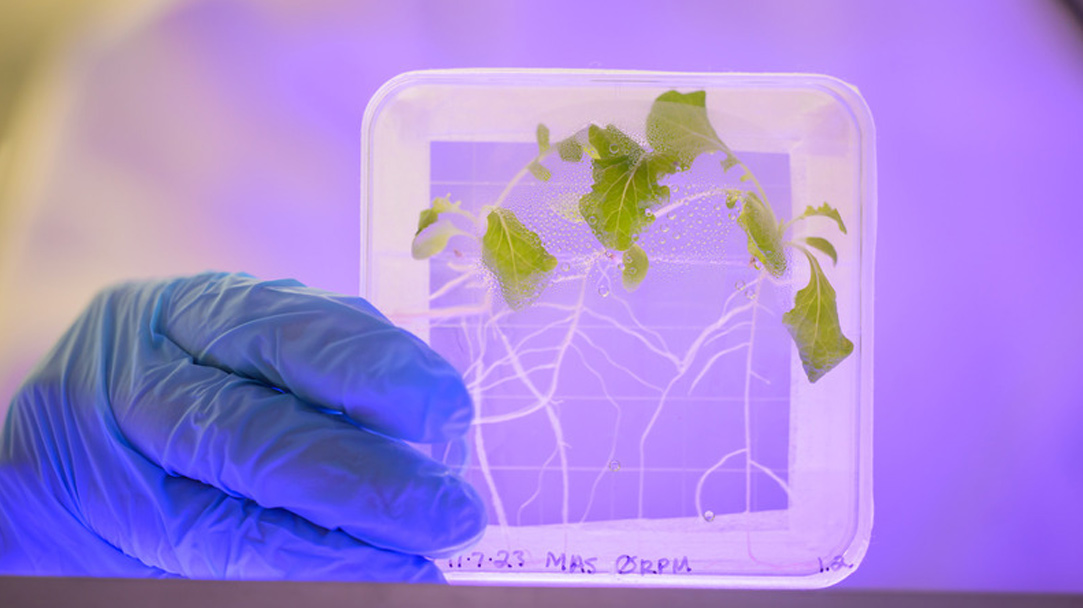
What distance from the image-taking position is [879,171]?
0.78 m

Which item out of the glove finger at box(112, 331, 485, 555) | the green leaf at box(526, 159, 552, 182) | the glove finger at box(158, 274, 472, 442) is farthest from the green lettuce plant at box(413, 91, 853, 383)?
the glove finger at box(112, 331, 485, 555)

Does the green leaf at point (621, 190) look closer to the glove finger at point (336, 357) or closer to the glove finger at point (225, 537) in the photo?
the glove finger at point (336, 357)

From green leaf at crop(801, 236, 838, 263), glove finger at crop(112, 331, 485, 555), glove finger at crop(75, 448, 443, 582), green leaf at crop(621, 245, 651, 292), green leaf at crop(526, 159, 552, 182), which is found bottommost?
glove finger at crop(75, 448, 443, 582)

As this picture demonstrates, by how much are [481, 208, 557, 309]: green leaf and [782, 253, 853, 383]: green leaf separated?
27 cm

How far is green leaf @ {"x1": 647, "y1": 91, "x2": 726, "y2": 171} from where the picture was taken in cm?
76

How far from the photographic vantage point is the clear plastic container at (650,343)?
2.44 feet

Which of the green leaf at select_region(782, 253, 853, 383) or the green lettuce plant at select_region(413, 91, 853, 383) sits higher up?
the green lettuce plant at select_region(413, 91, 853, 383)

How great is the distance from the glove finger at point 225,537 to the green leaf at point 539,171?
431 millimetres

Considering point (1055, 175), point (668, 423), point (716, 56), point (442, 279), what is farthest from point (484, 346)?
point (1055, 175)

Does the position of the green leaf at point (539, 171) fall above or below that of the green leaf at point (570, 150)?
below

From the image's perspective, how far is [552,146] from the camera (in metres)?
0.77

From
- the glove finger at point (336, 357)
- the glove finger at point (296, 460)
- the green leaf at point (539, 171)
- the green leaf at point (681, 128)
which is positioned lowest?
the glove finger at point (296, 460)

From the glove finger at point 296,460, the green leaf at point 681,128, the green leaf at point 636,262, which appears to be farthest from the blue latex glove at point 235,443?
the green leaf at point 681,128

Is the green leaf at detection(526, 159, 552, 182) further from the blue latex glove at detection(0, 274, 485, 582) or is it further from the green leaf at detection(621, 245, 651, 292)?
the blue latex glove at detection(0, 274, 485, 582)
